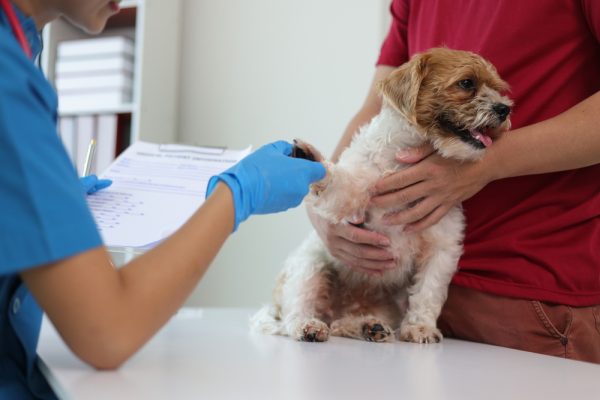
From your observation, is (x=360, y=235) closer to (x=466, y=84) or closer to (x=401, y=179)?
(x=401, y=179)

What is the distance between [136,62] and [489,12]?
6.04 feet

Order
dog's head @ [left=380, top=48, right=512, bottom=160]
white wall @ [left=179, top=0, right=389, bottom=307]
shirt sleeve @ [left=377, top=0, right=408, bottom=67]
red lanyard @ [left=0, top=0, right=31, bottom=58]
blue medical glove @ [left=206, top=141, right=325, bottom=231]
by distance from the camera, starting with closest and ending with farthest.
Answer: red lanyard @ [left=0, top=0, right=31, bottom=58] < blue medical glove @ [left=206, top=141, right=325, bottom=231] < dog's head @ [left=380, top=48, right=512, bottom=160] < shirt sleeve @ [left=377, top=0, right=408, bottom=67] < white wall @ [left=179, top=0, right=389, bottom=307]

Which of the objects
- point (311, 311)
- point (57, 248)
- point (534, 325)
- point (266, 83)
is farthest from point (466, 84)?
point (266, 83)

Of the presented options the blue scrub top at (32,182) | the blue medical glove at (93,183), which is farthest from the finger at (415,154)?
the blue scrub top at (32,182)

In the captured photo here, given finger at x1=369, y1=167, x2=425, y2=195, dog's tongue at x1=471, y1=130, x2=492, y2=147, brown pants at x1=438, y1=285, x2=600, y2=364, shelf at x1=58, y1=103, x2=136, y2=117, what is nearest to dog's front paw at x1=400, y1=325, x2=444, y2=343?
brown pants at x1=438, y1=285, x2=600, y2=364

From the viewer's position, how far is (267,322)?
1397 millimetres

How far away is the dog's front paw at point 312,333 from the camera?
49.6 inches

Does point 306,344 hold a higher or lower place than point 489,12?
lower

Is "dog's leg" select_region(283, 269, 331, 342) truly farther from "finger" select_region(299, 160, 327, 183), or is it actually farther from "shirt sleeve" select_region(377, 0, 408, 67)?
"shirt sleeve" select_region(377, 0, 408, 67)

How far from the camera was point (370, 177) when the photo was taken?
1426 millimetres

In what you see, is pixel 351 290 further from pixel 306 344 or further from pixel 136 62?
pixel 136 62

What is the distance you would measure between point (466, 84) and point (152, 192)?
801 millimetres

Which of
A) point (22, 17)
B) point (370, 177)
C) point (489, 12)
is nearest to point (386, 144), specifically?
point (370, 177)

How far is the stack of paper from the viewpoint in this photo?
→ 2.72m
